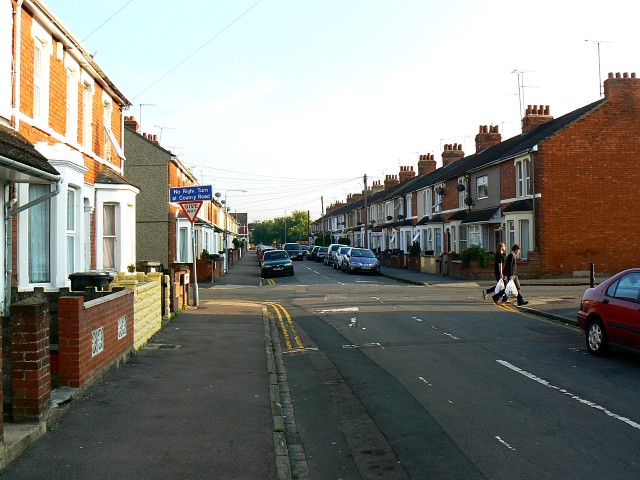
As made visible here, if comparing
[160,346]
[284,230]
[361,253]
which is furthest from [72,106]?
[284,230]

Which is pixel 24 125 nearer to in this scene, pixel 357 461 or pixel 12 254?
pixel 12 254

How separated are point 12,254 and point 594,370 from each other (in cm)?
994

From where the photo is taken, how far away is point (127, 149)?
105ft

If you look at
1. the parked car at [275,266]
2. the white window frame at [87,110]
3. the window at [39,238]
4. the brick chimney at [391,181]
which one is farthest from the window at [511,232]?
the brick chimney at [391,181]

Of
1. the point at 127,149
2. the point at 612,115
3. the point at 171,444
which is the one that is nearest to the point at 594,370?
the point at 171,444

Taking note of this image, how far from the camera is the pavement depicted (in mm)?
5211

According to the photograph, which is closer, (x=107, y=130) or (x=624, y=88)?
(x=107, y=130)

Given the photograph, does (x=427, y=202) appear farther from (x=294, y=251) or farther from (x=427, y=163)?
(x=294, y=251)

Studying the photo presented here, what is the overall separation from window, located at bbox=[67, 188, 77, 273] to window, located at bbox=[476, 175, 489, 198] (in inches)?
1081

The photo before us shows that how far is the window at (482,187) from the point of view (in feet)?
121

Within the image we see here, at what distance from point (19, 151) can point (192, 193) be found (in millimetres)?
8444

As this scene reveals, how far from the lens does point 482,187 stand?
37.7 meters

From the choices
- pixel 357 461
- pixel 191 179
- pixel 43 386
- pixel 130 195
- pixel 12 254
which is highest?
pixel 191 179

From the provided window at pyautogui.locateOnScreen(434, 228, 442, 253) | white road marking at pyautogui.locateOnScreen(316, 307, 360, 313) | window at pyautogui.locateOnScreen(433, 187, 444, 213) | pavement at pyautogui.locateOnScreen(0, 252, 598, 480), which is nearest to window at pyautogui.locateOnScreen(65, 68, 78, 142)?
pavement at pyautogui.locateOnScreen(0, 252, 598, 480)
